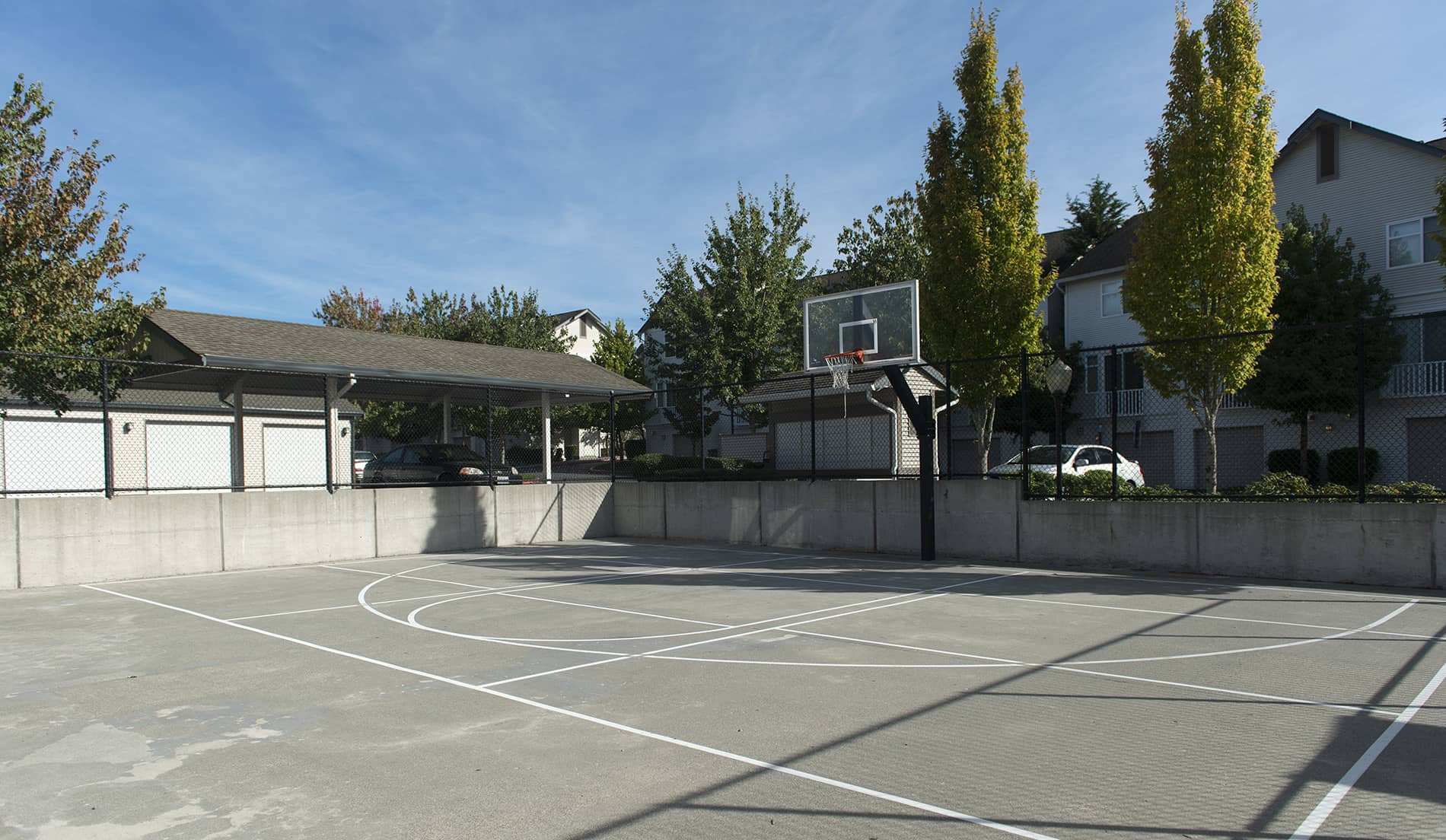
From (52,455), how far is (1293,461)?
116ft

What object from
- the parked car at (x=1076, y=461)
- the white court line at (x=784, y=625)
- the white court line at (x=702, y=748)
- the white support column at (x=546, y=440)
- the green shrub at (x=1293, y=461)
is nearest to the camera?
the white court line at (x=702, y=748)

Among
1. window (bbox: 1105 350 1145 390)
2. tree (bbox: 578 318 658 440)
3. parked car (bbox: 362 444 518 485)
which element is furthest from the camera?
tree (bbox: 578 318 658 440)

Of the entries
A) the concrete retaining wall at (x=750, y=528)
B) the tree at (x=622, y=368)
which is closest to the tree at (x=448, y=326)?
the tree at (x=622, y=368)

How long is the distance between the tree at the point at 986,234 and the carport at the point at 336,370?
6.96m

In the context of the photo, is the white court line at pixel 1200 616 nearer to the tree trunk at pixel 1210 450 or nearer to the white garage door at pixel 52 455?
the tree trunk at pixel 1210 450

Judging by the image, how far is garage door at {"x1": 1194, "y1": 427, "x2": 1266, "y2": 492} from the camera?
92.2 feet

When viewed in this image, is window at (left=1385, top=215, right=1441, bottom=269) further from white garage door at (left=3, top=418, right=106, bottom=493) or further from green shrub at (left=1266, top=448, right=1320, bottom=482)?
white garage door at (left=3, top=418, right=106, bottom=493)

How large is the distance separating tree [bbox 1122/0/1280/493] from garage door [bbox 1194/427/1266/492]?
1547cm

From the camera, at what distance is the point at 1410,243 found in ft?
85.4

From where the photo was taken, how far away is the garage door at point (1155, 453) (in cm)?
3014

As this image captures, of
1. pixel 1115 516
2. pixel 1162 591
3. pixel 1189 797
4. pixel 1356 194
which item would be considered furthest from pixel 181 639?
pixel 1356 194

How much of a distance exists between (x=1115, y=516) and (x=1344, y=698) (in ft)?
24.9

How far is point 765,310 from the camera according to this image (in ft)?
106

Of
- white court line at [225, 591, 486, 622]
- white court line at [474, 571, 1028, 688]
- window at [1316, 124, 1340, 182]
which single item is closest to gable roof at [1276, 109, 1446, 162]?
window at [1316, 124, 1340, 182]
